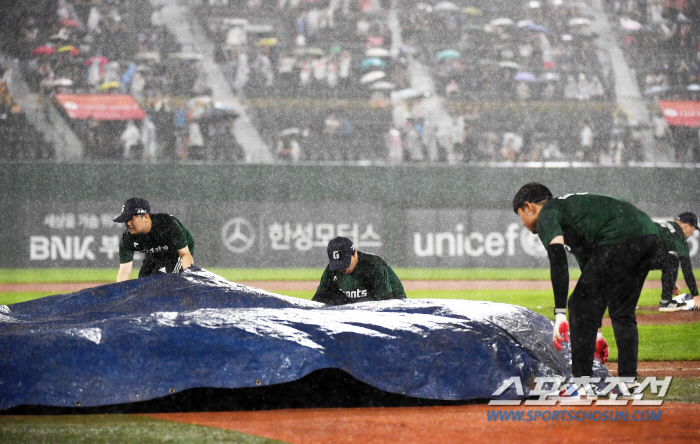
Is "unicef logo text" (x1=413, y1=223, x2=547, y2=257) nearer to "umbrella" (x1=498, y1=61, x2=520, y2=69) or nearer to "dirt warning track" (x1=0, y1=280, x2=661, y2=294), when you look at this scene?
"dirt warning track" (x1=0, y1=280, x2=661, y2=294)

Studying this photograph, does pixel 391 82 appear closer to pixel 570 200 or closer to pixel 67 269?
pixel 67 269

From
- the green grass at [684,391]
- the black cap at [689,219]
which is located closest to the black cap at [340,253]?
the green grass at [684,391]

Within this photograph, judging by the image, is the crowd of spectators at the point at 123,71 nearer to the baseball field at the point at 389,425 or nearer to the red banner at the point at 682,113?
the red banner at the point at 682,113

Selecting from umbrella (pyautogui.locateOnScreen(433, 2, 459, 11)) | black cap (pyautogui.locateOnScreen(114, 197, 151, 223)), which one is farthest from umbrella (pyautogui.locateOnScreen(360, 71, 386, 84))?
black cap (pyautogui.locateOnScreen(114, 197, 151, 223))

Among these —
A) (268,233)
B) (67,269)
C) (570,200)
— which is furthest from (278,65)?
(570,200)

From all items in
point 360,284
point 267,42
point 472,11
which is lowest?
point 360,284

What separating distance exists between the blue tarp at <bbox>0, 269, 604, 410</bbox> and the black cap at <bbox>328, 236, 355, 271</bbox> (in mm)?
615

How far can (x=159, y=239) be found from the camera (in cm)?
607

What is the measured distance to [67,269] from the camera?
16.6 meters

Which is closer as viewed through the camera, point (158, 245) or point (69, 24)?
point (158, 245)

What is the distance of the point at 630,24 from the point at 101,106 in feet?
52.1

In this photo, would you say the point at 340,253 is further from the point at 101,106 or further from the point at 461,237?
the point at 101,106

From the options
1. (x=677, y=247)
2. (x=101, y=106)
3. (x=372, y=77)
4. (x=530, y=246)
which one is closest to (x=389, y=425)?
(x=677, y=247)

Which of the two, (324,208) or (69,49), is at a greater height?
(69,49)
